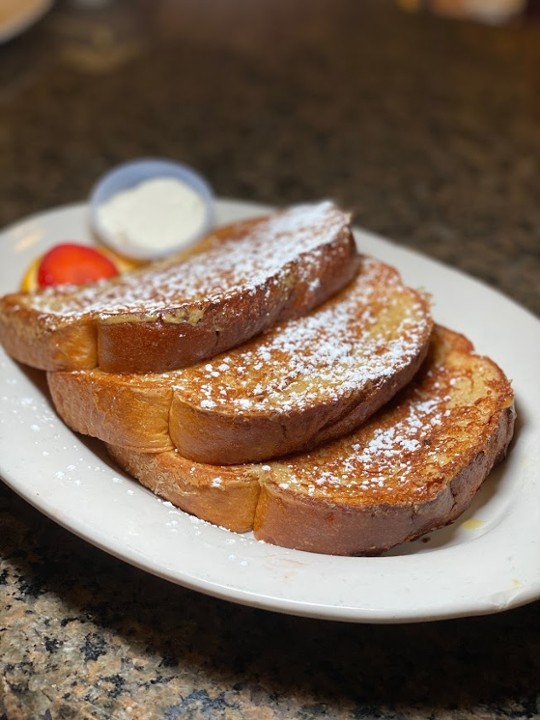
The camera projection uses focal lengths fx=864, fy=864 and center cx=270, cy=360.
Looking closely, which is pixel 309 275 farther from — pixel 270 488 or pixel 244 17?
pixel 244 17

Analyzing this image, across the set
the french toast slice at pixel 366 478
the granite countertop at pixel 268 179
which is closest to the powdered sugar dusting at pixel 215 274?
the french toast slice at pixel 366 478

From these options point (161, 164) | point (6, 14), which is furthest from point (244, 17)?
point (161, 164)

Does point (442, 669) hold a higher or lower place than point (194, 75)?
higher

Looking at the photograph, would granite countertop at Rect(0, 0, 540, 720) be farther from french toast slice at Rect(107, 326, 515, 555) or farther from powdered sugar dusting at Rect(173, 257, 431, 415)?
powdered sugar dusting at Rect(173, 257, 431, 415)

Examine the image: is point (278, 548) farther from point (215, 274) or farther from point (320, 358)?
point (215, 274)

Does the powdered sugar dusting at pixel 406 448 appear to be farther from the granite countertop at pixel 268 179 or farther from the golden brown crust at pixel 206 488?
the granite countertop at pixel 268 179

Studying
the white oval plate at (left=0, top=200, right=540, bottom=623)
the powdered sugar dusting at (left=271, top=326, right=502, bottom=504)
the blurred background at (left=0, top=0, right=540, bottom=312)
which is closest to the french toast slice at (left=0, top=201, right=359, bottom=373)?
the white oval plate at (left=0, top=200, right=540, bottom=623)
